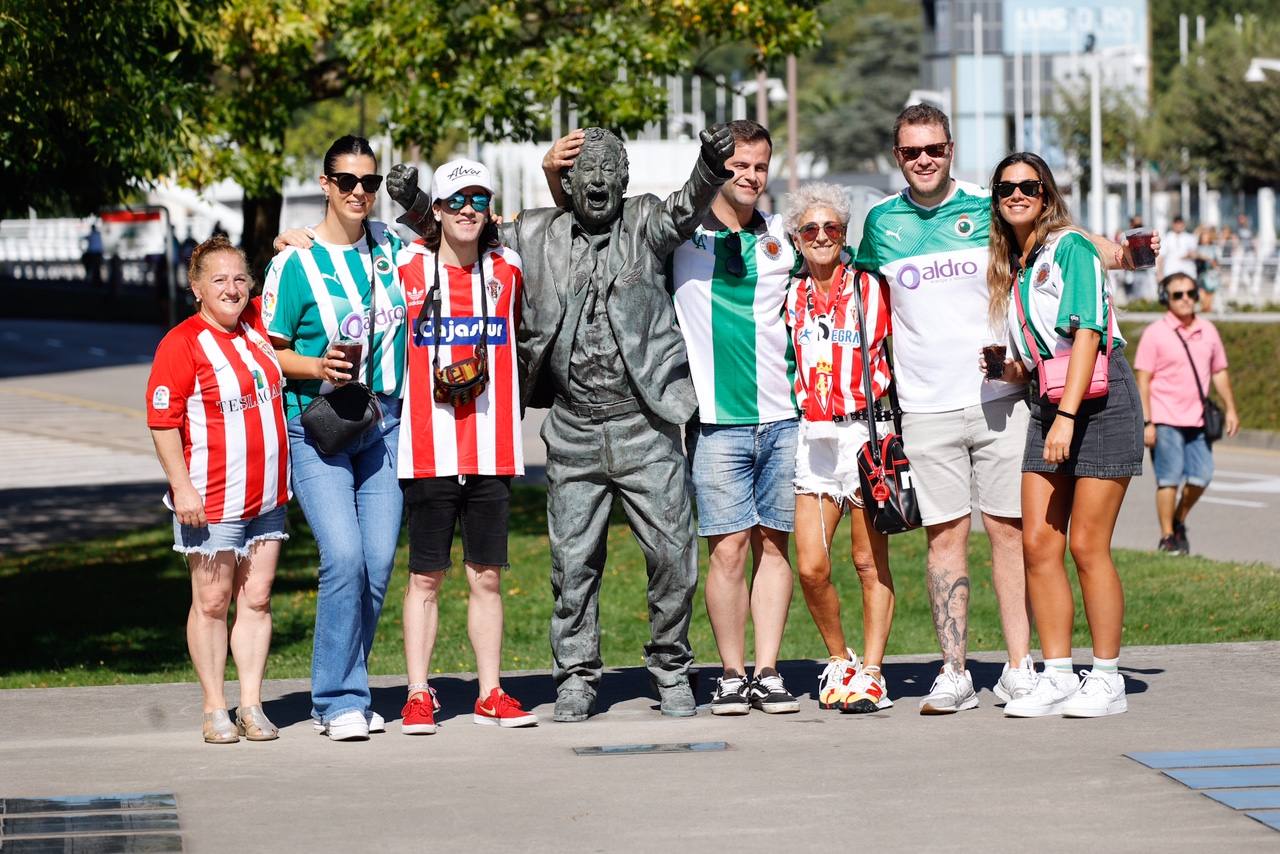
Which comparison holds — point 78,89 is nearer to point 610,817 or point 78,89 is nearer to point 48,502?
point 610,817

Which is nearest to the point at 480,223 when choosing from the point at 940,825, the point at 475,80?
the point at 940,825

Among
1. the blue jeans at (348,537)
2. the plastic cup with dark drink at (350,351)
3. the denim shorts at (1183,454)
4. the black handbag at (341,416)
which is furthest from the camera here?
the denim shorts at (1183,454)

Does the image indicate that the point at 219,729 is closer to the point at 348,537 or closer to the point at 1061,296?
the point at 348,537

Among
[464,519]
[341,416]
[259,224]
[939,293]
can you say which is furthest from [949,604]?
[259,224]

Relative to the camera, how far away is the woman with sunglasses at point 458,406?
6.95m

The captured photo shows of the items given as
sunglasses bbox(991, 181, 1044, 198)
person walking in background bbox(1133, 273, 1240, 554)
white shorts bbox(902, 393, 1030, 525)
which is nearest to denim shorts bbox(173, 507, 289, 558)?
white shorts bbox(902, 393, 1030, 525)

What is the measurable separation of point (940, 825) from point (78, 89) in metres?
5.86

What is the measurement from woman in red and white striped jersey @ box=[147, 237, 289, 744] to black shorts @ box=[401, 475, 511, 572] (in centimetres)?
46

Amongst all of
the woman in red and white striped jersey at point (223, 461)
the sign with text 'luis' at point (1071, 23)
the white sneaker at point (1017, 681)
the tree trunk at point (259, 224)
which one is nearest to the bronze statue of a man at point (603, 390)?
the woman in red and white striped jersey at point (223, 461)

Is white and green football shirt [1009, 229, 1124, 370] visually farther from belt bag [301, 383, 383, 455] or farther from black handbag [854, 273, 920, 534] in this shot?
belt bag [301, 383, 383, 455]

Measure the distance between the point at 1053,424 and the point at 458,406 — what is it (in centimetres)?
201

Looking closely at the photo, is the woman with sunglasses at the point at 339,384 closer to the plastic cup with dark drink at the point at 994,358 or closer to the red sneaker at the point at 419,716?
the red sneaker at the point at 419,716

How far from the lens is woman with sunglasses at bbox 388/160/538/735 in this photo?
22.8ft

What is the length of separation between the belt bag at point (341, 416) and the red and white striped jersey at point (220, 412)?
0.17 meters
